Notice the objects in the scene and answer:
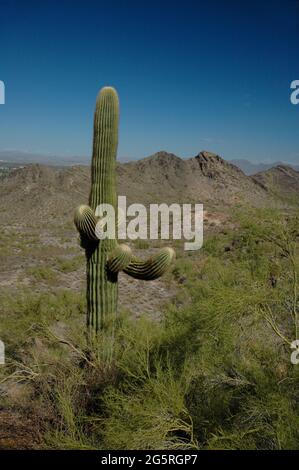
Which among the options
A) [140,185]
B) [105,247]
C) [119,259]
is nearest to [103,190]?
[105,247]

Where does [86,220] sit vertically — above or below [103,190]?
below

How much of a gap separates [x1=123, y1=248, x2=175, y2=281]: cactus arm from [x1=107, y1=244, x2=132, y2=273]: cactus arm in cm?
15

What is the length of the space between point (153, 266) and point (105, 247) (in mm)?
778

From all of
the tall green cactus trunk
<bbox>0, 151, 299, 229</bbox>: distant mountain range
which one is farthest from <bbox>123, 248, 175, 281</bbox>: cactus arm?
<bbox>0, 151, 299, 229</bbox>: distant mountain range

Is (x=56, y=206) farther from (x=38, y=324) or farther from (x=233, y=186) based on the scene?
(x=38, y=324)

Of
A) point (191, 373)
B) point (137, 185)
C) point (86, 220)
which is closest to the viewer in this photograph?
point (191, 373)

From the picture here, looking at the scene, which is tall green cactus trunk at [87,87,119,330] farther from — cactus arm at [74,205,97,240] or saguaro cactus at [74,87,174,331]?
cactus arm at [74,205,97,240]

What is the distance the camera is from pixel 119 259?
5.50 meters

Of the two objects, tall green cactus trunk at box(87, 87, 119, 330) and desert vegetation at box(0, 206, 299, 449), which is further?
tall green cactus trunk at box(87, 87, 119, 330)

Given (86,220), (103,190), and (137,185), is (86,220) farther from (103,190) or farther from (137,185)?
(137,185)

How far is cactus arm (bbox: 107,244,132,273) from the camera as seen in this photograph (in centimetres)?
550

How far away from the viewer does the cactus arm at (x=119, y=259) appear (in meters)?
5.50

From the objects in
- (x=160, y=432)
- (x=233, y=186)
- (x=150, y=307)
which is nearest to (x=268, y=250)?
(x=160, y=432)

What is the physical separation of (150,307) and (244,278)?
5754 mm
